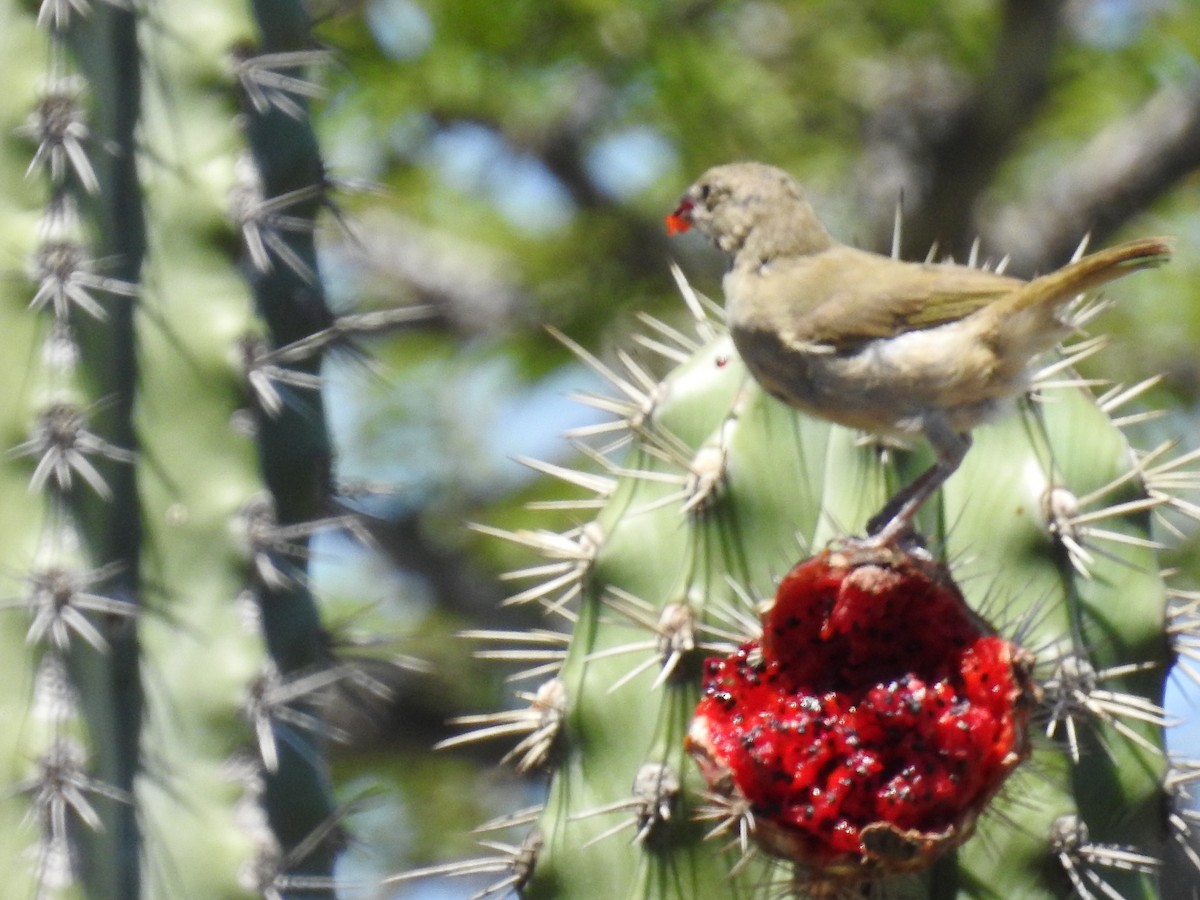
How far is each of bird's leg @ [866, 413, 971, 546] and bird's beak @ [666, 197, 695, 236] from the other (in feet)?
2.63

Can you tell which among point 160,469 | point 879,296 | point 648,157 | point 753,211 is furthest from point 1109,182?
point 160,469

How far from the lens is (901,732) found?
1.95m

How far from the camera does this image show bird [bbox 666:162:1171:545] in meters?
2.48

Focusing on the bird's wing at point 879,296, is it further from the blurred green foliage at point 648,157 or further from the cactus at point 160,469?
the blurred green foliage at point 648,157

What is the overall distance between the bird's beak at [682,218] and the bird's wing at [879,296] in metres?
0.23

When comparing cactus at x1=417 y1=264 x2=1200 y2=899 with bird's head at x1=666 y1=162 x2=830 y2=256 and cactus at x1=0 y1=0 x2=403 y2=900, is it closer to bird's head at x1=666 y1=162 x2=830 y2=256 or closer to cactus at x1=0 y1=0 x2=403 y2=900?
cactus at x1=0 y1=0 x2=403 y2=900

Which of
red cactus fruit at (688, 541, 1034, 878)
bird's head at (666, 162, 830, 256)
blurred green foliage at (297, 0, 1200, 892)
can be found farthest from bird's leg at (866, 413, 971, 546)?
blurred green foliage at (297, 0, 1200, 892)

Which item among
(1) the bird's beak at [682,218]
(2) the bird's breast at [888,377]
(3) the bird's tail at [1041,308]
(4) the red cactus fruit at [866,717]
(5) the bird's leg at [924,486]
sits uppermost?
(1) the bird's beak at [682,218]

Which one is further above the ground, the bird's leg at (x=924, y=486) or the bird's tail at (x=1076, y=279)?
the bird's tail at (x=1076, y=279)

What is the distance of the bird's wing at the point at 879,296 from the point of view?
2861 mm

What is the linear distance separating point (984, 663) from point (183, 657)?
1.15 m

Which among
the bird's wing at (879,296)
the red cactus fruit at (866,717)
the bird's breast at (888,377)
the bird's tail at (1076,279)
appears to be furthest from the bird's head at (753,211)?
the red cactus fruit at (866,717)

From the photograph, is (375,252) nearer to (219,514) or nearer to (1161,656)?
(219,514)

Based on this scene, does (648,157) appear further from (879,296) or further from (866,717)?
(866,717)
